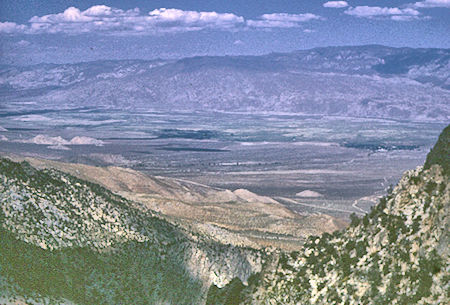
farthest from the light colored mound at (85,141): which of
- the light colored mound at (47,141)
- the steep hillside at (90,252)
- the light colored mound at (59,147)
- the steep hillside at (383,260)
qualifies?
the steep hillside at (383,260)

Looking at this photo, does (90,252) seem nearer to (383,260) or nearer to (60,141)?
(383,260)

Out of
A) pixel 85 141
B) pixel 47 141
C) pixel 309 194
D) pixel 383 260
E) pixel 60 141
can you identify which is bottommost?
pixel 85 141

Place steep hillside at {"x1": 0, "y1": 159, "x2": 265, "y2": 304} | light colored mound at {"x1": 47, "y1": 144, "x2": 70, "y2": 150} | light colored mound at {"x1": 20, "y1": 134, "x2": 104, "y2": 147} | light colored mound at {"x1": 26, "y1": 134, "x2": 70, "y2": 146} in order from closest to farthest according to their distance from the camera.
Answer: steep hillside at {"x1": 0, "y1": 159, "x2": 265, "y2": 304}, light colored mound at {"x1": 47, "y1": 144, "x2": 70, "y2": 150}, light colored mound at {"x1": 26, "y1": 134, "x2": 70, "y2": 146}, light colored mound at {"x1": 20, "y1": 134, "x2": 104, "y2": 147}

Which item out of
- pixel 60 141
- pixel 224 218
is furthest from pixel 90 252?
pixel 60 141

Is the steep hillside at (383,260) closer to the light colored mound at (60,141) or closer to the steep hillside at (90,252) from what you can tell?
the steep hillside at (90,252)

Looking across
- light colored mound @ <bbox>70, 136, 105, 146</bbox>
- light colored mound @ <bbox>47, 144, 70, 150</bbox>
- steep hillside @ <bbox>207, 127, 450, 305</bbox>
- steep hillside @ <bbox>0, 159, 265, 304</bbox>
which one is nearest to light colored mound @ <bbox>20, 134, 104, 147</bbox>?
light colored mound @ <bbox>70, 136, 105, 146</bbox>

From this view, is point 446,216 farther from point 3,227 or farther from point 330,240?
point 3,227

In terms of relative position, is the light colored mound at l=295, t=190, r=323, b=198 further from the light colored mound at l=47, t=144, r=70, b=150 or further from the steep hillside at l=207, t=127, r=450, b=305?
the steep hillside at l=207, t=127, r=450, b=305
